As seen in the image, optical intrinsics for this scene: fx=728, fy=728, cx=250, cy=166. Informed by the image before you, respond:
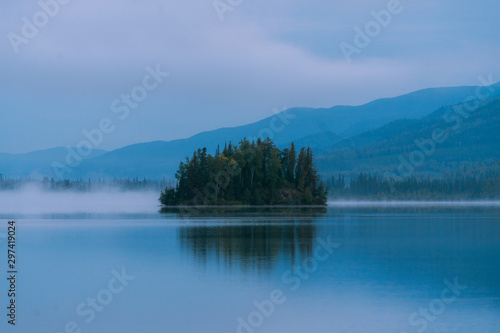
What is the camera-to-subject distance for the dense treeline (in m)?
135

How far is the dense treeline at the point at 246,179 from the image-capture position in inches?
5315

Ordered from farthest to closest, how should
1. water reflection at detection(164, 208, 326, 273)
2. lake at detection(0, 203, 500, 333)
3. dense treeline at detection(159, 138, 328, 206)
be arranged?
dense treeline at detection(159, 138, 328, 206), water reflection at detection(164, 208, 326, 273), lake at detection(0, 203, 500, 333)

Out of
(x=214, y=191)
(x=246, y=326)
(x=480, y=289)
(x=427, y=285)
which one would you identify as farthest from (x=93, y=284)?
(x=214, y=191)

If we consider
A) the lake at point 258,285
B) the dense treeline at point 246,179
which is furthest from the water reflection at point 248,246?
the dense treeline at point 246,179

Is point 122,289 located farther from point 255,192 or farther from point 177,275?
point 255,192

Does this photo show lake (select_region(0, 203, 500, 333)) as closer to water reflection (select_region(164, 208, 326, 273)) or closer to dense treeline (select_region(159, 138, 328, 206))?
water reflection (select_region(164, 208, 326, 273))

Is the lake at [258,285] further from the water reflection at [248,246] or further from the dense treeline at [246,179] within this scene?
the dense treeline at [246,179]

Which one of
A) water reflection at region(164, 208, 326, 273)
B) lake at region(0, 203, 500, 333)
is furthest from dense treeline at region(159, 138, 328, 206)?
lake at region(0, 203, 500, 333)

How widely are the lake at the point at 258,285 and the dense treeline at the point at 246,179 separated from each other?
87.8 metres

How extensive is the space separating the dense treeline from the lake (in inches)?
3456

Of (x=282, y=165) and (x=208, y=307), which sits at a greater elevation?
(x=282, y=165)

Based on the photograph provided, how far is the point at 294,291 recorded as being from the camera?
26031mm

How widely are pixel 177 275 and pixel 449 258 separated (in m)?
14.1

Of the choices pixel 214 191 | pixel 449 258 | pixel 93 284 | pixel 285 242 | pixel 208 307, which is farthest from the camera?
pixel 214 191
